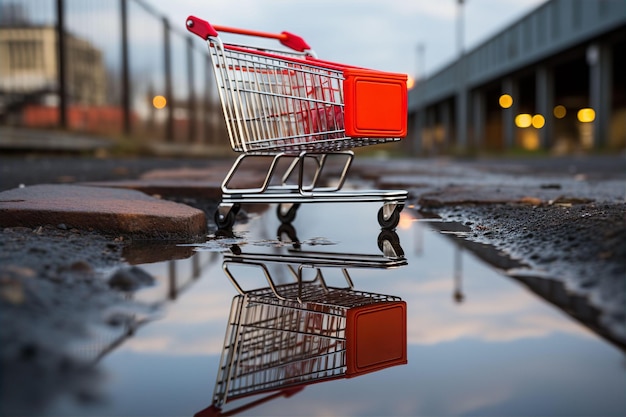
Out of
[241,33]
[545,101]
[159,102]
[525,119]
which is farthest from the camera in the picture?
[525,119]

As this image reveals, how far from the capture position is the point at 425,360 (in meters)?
1.70

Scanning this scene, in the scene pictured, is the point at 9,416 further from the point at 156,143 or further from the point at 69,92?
the point at 156,143

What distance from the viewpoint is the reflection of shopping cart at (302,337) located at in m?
1.59

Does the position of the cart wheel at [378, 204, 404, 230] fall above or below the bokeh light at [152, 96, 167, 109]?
below

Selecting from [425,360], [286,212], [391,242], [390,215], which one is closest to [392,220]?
[390,215]

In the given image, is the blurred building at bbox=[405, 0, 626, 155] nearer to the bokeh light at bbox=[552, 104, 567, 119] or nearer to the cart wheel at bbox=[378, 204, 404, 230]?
the bokeh light at bbox=[552, 104, 567, 119]

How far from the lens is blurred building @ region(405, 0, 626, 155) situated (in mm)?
29375

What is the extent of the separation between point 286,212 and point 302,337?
2.83m

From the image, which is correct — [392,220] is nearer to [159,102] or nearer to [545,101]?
[159,102]

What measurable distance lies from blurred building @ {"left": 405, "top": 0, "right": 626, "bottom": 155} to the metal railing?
52.1 ft

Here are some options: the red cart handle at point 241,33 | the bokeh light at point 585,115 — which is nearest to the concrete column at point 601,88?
the bokeh light at point 585,115

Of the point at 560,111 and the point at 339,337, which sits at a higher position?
the point at 560,111

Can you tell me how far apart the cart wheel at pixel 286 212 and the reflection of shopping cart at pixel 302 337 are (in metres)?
1.94

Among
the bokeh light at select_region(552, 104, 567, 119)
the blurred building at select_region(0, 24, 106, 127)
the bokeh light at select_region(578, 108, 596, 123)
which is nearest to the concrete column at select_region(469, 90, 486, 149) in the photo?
the bokeh light at select_region(552, 104, 567, 119)
